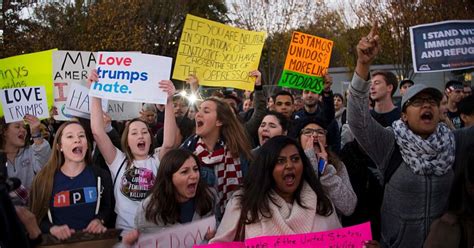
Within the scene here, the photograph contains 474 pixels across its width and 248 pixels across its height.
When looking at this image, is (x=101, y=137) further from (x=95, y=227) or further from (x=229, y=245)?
(x=229, y=245)

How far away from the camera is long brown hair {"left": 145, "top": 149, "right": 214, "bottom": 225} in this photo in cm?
398

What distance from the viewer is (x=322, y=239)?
3.58 meters

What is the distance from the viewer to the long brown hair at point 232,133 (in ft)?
16.4

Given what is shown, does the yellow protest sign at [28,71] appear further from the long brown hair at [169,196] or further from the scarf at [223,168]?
the long brown hair at [169,196]

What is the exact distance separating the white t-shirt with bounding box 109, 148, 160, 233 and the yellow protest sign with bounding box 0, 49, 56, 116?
2.89 metres

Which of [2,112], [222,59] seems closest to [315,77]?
[222,59]

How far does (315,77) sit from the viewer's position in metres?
8.19

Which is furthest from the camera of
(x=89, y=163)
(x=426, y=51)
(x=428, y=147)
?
(x=426, y=51)

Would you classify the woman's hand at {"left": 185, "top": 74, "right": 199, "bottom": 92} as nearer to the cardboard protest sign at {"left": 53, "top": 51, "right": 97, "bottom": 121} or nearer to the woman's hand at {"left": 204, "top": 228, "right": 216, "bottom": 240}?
the cardboard protest sign at {"left": 53, "top": 51, "right": 97, "bottom": 121}

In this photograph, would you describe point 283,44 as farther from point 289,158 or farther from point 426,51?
point 289,158

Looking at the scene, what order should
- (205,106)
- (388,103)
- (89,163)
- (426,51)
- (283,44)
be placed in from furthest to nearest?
(283,44)
(426,51)
(388,103)
(205,106)
(89,163)

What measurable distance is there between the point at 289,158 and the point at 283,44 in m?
35.9

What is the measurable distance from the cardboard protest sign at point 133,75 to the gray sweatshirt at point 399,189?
219 centimetres

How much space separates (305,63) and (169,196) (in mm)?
4646
